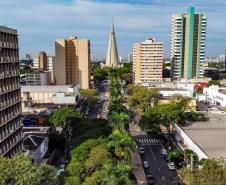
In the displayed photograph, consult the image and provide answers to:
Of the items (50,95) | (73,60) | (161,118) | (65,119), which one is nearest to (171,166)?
(161,118)

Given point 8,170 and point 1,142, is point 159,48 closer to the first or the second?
point 1,142

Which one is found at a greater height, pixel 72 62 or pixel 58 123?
pixel 72 62

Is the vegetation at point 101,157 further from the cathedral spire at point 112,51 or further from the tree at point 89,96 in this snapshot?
the cathedral spire at point 112,51

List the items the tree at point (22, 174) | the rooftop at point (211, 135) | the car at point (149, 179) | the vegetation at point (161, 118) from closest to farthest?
the tree at point (22, 174)
the car at point (149, 179)
the rooftop at point (211, 135)
the vegetation at point (161, 118)

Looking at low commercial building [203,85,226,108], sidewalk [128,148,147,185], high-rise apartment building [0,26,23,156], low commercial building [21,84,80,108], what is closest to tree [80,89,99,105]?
low commercial building [21,84,80,108]

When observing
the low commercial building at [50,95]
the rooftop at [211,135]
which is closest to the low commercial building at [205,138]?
the rooftop at [211,135]

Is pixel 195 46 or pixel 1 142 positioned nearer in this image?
pixel 1 142

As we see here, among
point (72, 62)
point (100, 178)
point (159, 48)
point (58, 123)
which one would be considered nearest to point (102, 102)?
point (72, 62)
